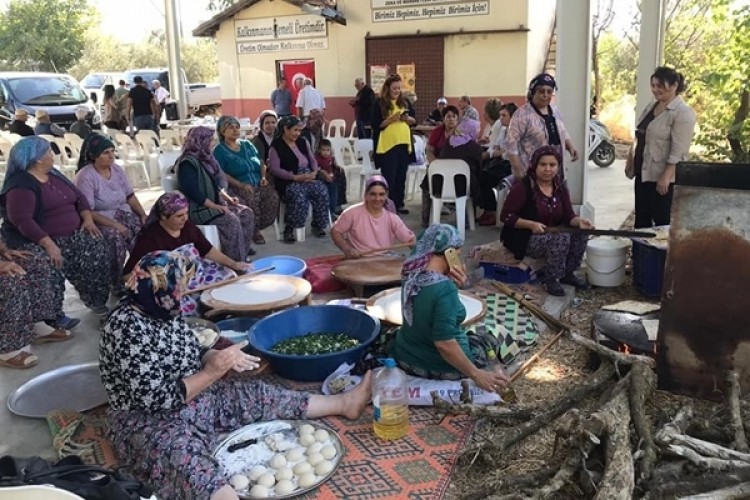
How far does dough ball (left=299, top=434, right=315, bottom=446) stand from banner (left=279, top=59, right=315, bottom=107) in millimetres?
12379

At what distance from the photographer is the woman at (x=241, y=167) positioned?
607cm

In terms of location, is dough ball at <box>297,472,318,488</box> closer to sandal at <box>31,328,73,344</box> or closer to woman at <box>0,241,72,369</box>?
woman at <box>0,241,72,369</box>

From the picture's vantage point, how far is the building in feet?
40.5

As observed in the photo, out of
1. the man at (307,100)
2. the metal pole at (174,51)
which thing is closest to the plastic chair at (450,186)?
the man at (307,100)

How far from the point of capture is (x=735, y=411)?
264cm

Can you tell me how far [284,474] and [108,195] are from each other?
9.90ft

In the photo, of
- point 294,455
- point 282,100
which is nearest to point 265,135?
point 294,455

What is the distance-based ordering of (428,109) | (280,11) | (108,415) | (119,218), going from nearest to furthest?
(108,415) < (119,218) < (428,109) < (280,11)

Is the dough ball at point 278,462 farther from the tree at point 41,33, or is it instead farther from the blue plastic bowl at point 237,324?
the tree at point 41,33

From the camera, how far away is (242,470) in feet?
8.69

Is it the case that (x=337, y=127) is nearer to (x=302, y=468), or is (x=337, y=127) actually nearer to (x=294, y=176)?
(x=294, y=176)

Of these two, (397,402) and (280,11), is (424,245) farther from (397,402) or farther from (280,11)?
(280,11)

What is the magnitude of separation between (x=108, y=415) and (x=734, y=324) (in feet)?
9.30

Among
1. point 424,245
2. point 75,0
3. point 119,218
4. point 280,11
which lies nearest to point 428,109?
point 280,11
